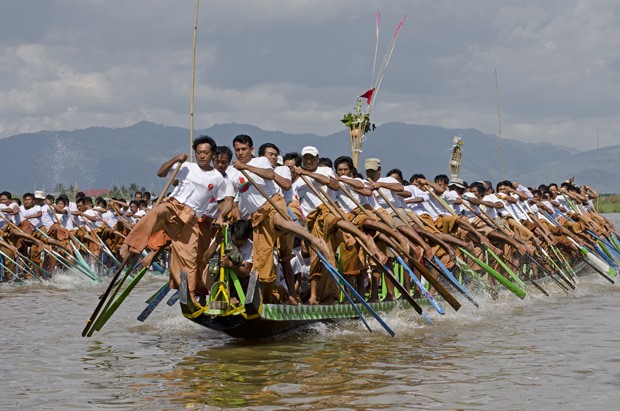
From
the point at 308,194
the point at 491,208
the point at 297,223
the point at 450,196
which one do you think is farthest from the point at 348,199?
the point at 491,208

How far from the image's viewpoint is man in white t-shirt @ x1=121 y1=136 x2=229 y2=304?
9375mm

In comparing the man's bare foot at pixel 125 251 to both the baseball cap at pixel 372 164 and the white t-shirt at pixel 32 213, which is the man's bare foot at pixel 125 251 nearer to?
the baseball cap at pixel 372 164

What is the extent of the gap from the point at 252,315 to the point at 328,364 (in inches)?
36.8

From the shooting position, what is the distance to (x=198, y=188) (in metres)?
9.44

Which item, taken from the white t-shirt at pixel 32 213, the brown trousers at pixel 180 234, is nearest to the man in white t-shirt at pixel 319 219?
the brown trousers at pixel 180 234

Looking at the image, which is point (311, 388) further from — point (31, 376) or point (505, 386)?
point (31, 376)

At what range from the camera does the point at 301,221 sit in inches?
416

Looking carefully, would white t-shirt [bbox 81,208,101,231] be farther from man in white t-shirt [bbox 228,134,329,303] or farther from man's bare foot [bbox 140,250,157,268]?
man in white t-shirt [bbox 228,134,329,303]

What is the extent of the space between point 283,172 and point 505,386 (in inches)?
139

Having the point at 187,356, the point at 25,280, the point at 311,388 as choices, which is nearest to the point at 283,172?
the point at 187,356

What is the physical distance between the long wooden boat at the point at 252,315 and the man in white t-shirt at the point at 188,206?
1.16ft

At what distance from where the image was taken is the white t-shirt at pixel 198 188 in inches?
372

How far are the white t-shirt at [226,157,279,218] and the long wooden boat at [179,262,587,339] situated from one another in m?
0.99

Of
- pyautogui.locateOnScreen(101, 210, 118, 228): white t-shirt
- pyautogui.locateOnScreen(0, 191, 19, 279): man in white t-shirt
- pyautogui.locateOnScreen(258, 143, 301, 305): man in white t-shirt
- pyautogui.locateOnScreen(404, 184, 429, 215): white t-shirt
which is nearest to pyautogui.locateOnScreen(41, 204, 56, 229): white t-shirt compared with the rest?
pyautogui.locateOnScreen(0, 191, 19, 279): man in white t-shirt
